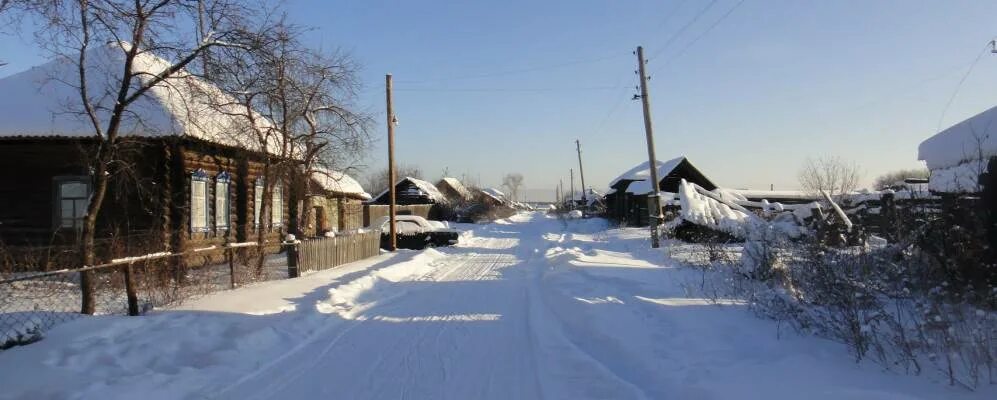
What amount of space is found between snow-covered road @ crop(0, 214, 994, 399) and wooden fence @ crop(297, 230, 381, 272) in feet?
15.0

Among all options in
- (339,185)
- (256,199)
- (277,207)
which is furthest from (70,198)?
(339,185)

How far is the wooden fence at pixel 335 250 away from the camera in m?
16.0

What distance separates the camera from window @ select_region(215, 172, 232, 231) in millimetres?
19766

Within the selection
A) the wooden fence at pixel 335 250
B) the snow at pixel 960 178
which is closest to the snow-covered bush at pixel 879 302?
the snow at pixel 960 178

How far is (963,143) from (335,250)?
592 inches

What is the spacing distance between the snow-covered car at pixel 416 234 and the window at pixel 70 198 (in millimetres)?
11364

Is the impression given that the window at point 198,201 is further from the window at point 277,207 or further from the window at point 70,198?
the window at point 277,207

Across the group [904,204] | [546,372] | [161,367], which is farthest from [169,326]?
[904,204]

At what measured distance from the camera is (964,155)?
7.91 metres

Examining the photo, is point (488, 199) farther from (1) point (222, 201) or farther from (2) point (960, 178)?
(2) point (960, 178)

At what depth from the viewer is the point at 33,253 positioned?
13.4m

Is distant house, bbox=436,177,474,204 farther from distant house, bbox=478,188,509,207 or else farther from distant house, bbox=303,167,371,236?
distant house, bbox=303,167,371,236

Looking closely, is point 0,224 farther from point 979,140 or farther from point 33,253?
point 979,140

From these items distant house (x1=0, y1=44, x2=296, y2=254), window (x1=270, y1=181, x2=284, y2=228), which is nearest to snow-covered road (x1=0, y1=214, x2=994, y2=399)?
distant house (x1=0, y1=44, x2=296, y2=254)
